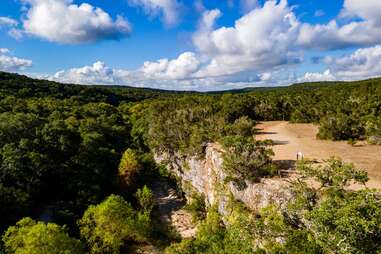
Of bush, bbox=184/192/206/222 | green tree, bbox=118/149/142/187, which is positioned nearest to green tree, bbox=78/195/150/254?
bush, bbox=184/192/206/222

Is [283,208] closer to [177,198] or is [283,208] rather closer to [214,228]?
[214,228]

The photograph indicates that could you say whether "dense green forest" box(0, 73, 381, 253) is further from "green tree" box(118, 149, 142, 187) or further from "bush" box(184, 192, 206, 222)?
"bush" box(184, 192, 206, 222)

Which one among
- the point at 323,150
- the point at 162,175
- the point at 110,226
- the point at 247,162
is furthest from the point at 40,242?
the point at 323,150

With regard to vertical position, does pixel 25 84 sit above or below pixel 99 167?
above

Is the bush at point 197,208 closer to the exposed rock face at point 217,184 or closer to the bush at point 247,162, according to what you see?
the exposed rock face at point 217,184

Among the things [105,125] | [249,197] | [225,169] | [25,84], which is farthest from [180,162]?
[25,84]

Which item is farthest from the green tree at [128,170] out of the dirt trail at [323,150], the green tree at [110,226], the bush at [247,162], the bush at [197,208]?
the dirt trail at [323,150]
